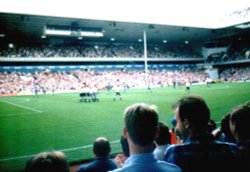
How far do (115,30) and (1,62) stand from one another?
1894cm

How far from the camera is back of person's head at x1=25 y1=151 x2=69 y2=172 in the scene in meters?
1.82

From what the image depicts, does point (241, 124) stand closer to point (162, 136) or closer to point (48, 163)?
point (162, 136)

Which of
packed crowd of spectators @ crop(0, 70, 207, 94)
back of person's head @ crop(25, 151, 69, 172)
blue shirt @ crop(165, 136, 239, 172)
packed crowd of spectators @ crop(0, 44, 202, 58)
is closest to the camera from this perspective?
back of person's head @ crop(25, 151, 69, 172)

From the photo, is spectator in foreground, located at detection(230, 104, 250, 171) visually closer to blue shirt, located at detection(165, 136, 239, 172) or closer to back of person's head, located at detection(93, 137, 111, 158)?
blue shirt, located at detection(165, 136, 239, 172)

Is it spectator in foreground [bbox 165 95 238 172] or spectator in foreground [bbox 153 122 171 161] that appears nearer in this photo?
spectator in foreground [bbox 165 95 238 172]

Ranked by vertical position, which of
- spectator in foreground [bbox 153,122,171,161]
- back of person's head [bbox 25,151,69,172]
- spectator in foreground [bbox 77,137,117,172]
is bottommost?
spectator in foreground [bbox 77,137,117,172]

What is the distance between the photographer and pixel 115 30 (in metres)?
45.7

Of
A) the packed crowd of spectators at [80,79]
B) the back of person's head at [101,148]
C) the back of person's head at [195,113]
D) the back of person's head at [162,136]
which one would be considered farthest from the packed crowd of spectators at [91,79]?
the back of person's head at [195,113]

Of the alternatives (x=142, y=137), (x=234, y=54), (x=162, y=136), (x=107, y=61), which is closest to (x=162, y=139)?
(x=162, y=136)

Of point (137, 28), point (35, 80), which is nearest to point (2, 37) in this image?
point (35, 80)

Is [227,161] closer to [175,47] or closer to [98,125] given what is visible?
[98,125]

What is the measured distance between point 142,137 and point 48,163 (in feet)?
2.58

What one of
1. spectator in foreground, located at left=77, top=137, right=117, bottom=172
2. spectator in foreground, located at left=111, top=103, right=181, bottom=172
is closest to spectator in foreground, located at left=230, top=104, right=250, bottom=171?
spectator in foreground, located at left=111, top=103, right=181, bottom=172

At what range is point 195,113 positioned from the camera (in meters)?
2.71
